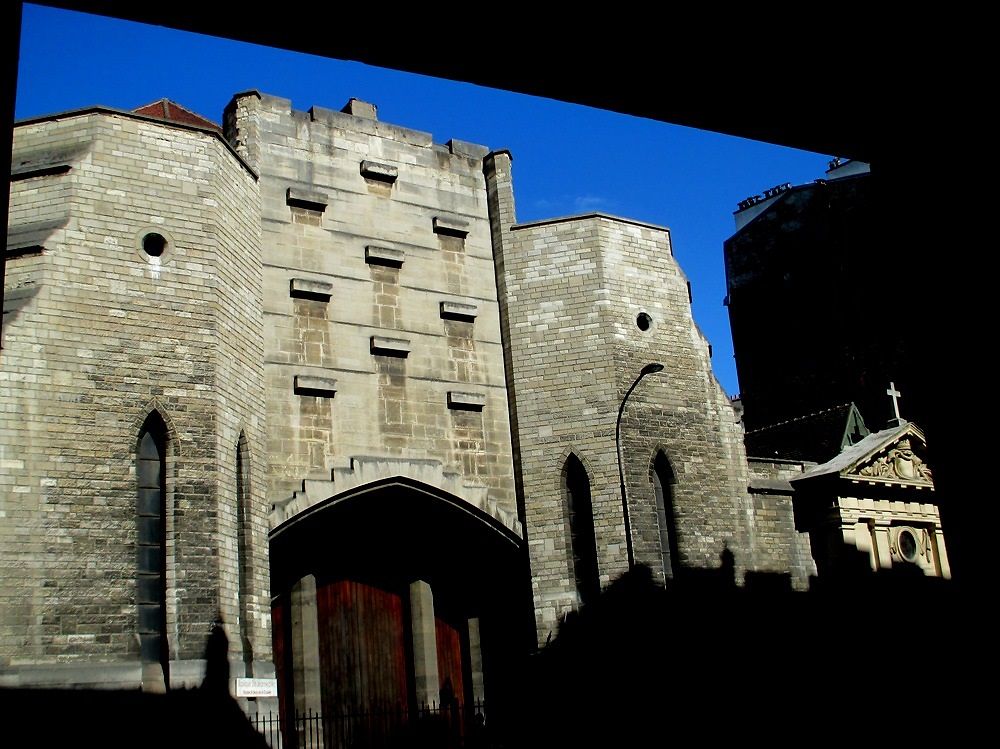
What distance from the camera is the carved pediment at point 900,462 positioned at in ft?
79.3

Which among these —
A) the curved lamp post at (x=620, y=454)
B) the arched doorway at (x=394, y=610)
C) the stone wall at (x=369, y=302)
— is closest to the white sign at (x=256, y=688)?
the arched doorway at (x=394, y=610)

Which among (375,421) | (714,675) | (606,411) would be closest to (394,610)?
(375,421)

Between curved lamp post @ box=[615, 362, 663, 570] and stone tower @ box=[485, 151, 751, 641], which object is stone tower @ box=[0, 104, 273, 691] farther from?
curved lamp post @ box=[615, 362, 663, 570]

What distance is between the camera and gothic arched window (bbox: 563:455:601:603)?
1918cm

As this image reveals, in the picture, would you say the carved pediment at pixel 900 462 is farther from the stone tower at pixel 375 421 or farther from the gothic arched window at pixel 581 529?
the stone tower at pixel 375 421

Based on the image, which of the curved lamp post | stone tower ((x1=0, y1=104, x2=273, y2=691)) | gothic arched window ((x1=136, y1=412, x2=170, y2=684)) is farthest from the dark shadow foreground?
gothic arched window ((x1=136, y1=412, x2=170, y2=684))

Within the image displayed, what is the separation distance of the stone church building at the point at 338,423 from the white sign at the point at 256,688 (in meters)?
0.10

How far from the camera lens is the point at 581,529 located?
776 inches

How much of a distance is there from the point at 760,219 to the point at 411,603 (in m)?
24.2

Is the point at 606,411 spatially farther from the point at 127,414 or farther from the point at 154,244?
the point at 127,414

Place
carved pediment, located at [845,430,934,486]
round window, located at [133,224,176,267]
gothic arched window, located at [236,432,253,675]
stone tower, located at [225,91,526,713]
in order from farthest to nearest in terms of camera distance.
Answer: carved pediment, located at [845,430,934,486], stone tower, located at [225,91,526,713], round window, located at [133,224,176,267], gothic arched window, located at [236,432,253,675]

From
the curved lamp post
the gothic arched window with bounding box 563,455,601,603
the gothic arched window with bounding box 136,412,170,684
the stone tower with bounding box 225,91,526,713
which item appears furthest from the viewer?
the gothic arched window with bounding box 563,455,601,603

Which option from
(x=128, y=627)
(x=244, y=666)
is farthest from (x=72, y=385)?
(x=244, y=666)

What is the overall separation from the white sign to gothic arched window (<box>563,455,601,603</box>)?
554 cm
